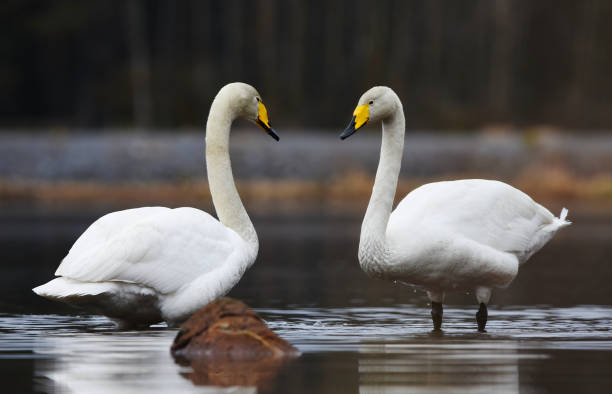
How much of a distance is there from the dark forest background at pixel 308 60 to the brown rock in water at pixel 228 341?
31342mm

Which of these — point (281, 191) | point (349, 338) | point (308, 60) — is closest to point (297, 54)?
point (308, 60)

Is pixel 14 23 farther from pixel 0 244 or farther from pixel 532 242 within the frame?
pixel 532 242

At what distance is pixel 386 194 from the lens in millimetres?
10578

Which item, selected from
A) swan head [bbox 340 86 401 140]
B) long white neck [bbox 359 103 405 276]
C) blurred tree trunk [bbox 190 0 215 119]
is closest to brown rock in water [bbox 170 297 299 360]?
long white neck [bbox 359 103 405 276]

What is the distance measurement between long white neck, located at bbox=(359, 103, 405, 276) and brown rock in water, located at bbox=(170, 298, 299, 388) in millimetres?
1784

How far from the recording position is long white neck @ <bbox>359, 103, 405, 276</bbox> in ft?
33.3

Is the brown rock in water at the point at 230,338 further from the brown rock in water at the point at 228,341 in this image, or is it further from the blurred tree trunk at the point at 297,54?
the blurred tree trunk at the point at 297,54

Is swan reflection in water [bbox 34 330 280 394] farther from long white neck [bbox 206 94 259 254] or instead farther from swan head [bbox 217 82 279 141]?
swan head [bbox 217 82 279 141]

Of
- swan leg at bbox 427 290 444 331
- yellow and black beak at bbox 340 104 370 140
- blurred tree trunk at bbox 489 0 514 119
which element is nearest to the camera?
yellow and black beak at bbox 340 104 370 140

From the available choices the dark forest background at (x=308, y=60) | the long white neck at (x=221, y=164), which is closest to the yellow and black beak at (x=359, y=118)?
the long white neck at (x=221, y=164)

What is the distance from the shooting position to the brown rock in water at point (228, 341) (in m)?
8.25

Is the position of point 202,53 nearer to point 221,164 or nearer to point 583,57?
point 583,57

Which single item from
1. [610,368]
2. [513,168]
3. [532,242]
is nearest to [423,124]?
[513,168]

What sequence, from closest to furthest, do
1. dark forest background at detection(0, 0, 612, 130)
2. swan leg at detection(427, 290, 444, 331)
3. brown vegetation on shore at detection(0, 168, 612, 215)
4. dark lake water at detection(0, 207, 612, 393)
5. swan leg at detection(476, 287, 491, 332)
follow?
1. dark lake water at detection(0, 207, 612, 393)
2. swan leg at detection(476, 287, 491, 332)
3. swan leg at detection(427, 290, 444, 331)
4. brown vegetation on shore at detection(0, 168, 612, 215)
5. dark forest background at detection(0, 0, 612, 130)
